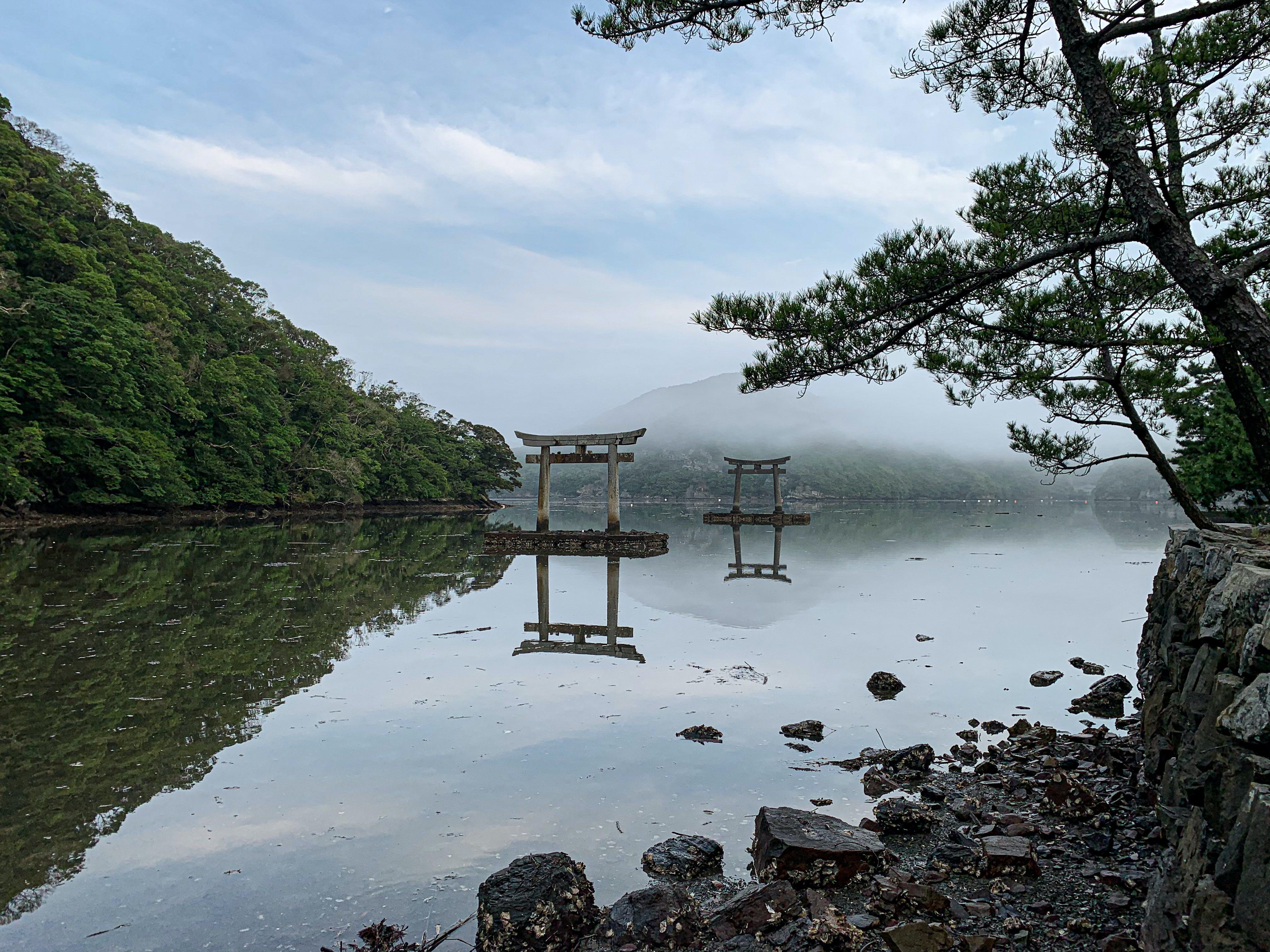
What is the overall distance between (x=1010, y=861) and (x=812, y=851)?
0.97 m

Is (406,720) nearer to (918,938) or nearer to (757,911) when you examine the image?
(757,911)

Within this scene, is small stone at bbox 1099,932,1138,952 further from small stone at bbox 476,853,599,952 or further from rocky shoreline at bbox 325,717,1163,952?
small stone at bbox 476,853,599,952

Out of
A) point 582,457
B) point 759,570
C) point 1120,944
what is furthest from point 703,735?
point 582,457

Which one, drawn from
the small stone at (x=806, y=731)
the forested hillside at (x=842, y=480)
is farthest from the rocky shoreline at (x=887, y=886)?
the forested hillside at (x=842, y=480)

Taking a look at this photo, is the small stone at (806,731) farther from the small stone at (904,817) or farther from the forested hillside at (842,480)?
the forested hillside at (842,480)

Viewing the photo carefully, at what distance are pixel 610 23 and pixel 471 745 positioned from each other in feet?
17.3

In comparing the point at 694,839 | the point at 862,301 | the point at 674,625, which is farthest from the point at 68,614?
the point at 862,301

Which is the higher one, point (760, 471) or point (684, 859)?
point (760, 471)

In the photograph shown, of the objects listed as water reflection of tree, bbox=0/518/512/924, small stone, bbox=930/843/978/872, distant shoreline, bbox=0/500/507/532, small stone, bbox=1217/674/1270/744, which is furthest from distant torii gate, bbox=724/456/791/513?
small stone, bbox=1217/674/1270/744

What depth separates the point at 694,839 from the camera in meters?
3.65

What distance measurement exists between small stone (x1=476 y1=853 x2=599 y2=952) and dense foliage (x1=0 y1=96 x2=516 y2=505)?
25.5 metres

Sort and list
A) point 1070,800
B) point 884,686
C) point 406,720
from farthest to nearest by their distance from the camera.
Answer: point 884,686, point 406,720, point 1070,800

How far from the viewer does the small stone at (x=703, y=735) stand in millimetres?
5250

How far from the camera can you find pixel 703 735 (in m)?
5.33
